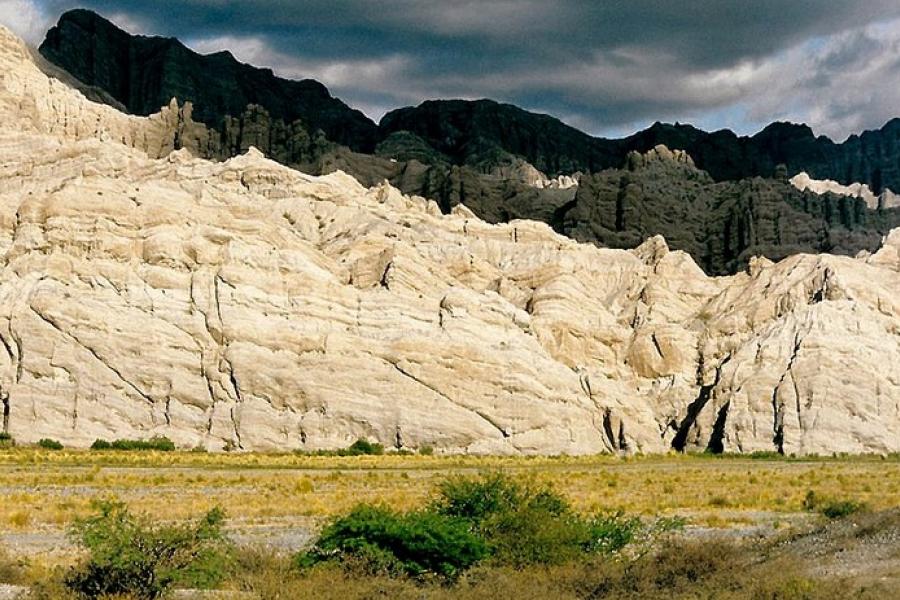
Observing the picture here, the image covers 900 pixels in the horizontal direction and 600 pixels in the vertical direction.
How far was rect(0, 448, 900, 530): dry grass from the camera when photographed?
36.1 m

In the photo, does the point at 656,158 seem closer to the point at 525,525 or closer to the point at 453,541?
the point at 525,525

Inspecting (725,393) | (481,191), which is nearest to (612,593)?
(725,393)

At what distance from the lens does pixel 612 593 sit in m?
19.4

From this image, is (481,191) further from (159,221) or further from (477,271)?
(159,221)

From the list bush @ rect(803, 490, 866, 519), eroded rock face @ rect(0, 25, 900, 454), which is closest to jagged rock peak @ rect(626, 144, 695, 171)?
eroded rock face @ rect(0, 25, 900, 454)

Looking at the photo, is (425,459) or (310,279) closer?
(425,459)

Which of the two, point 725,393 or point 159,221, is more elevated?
point 159,221

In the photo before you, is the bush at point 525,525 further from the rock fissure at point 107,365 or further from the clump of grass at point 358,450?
the rock fissure at point 107,365

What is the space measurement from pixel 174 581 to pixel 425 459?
49.2 m

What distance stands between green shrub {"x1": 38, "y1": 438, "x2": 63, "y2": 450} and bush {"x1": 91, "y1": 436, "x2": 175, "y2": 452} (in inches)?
72.6

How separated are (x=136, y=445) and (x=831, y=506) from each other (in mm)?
46521

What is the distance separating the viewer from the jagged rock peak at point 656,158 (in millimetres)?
Answer: 162500

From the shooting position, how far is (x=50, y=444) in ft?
231

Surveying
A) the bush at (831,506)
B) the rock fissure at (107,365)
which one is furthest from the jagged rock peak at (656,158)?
the bush at (831,506)
